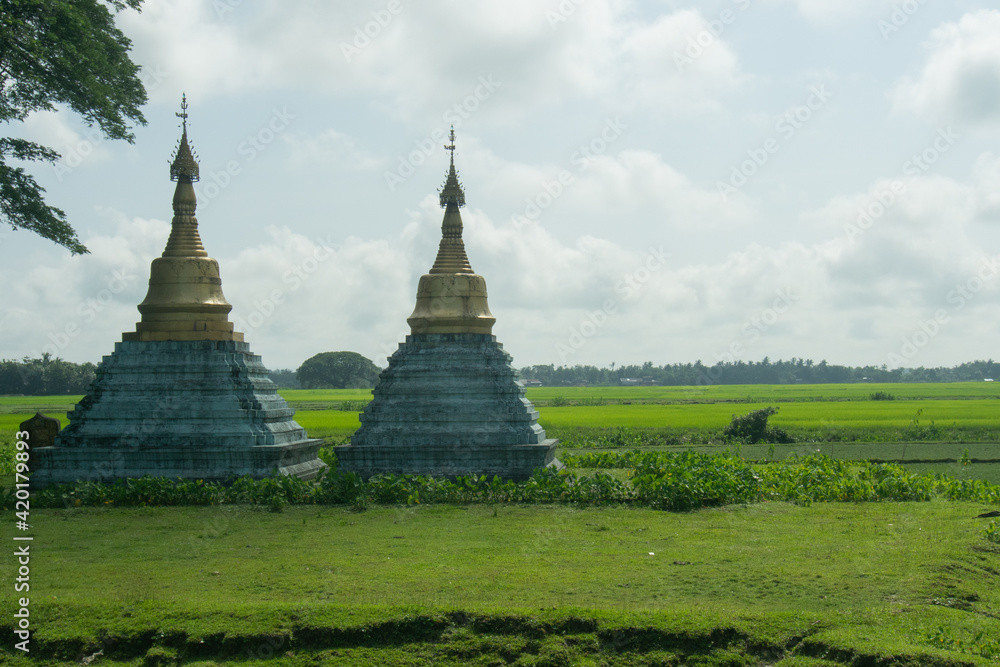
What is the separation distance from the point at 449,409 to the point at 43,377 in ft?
234

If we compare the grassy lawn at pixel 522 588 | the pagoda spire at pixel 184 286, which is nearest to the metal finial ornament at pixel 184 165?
the pagoda spire at pixel 184 286

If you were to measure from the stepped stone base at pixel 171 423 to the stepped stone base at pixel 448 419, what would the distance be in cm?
200

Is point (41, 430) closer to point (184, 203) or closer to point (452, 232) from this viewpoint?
point (184, 203)

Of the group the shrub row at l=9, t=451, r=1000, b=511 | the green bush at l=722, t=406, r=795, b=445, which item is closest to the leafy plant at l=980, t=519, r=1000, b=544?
the shrub row at l=9, t=451, r=1000, b=511

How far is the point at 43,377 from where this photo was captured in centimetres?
8306

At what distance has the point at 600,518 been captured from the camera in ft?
55.2

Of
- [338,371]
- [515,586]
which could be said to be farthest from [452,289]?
[338,371]

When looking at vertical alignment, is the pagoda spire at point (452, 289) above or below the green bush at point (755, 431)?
above

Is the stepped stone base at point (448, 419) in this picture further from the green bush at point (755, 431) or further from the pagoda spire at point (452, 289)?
the green bush at point (755, 431)

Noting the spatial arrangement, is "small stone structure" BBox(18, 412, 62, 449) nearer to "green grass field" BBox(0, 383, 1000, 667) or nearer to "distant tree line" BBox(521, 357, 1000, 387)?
"green grass field" BBox(0, 383, 1000, 667)

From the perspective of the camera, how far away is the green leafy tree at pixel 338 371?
98.1 metres

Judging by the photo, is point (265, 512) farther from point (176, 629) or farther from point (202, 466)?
point (176, 629)

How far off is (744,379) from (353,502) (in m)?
130

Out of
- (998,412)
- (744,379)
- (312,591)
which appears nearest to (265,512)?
(312,591)
